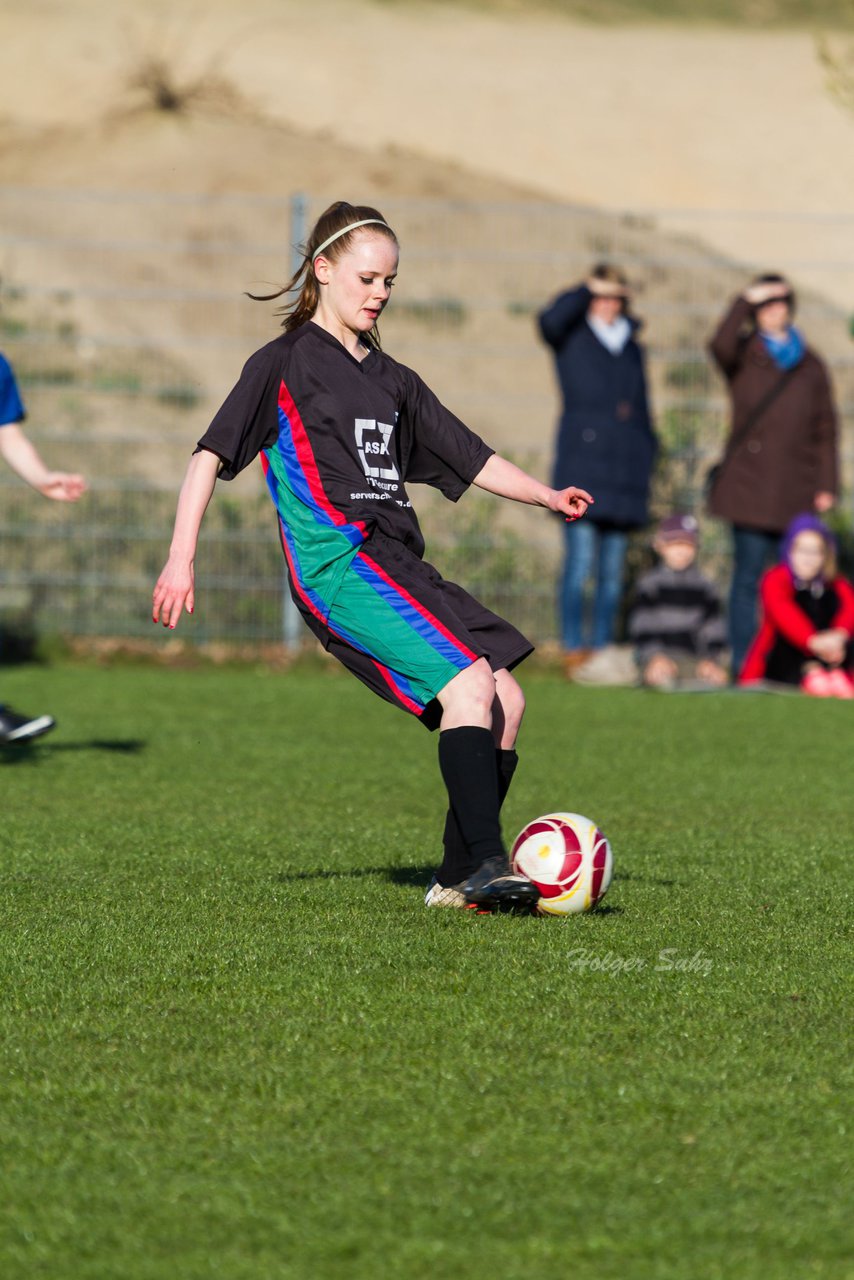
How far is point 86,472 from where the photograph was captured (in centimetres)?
1327

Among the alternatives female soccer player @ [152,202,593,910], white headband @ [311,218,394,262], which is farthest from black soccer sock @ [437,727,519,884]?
white headband @ [311,218,394,262]

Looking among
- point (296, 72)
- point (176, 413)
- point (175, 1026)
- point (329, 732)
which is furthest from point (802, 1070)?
point (296, 72)

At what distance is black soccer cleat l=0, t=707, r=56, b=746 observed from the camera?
7.89m

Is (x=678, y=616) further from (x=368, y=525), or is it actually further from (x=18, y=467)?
(x=368, y=525)

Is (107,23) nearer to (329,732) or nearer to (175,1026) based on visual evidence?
(329,732)

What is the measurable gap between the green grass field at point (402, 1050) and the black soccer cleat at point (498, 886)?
0.29 ft

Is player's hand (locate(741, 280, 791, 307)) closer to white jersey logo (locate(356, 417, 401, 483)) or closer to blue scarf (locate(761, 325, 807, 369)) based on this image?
blue scarf (locate(761, 325, 807, 369))

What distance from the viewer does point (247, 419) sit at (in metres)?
5.04

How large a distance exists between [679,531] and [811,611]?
3.04 feet

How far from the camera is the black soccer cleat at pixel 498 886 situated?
189 inches

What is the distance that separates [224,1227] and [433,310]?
11.8 m

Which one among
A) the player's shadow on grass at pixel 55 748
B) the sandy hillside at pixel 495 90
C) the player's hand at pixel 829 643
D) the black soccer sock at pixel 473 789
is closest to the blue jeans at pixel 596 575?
the player's hand at pixel 829 643

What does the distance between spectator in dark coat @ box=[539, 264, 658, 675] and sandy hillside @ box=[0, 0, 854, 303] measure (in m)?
22.7

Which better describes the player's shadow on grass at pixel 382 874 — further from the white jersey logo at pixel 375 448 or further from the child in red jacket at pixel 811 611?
the child in red jacket at pixel 811 611
